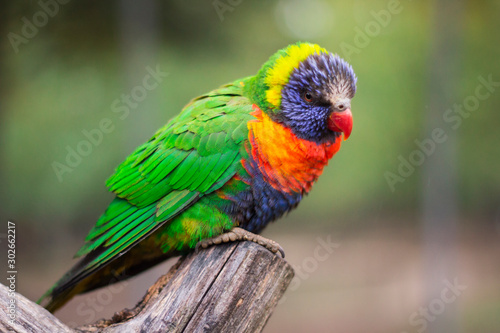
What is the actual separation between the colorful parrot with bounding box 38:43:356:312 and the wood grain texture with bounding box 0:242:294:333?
212mm

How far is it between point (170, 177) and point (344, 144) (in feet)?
8.10

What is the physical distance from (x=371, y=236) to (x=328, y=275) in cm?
55

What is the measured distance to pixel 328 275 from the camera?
4234 mm

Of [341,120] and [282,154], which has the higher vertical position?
[341,120]

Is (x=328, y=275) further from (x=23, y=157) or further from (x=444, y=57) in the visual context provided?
(x=23, y=157)

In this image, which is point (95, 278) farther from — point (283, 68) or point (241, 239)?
point (283, 68)

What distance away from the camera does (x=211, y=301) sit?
163cm

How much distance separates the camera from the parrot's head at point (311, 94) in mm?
2107

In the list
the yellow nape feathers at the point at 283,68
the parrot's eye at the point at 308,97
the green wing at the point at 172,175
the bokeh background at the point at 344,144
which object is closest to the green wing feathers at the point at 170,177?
the green wing at the point at 172,175

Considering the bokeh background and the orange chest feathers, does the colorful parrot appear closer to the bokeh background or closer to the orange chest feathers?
the orange chest feathers

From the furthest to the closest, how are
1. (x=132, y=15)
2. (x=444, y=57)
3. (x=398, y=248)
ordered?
(x=398, y=248) < (x=444, y=57) < (x=132, y=15)

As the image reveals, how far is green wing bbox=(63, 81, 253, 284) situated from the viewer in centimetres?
205

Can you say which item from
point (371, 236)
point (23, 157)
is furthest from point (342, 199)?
point (23, 157)

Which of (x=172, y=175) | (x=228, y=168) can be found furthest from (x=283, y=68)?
(x=172, y=175)
